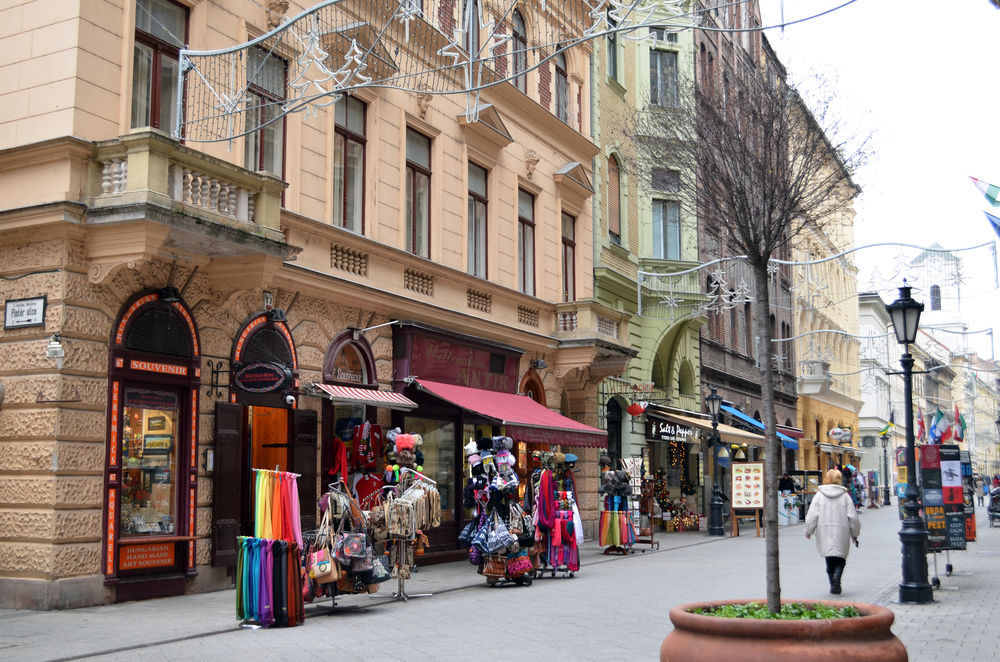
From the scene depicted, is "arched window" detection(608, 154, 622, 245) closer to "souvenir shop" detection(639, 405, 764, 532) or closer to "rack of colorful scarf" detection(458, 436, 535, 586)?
"souvenir shop" detection(639, 405, 764, 532)

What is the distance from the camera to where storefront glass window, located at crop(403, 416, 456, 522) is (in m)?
19.1

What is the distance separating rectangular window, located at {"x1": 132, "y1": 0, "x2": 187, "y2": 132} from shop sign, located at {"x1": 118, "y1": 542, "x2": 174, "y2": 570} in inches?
202

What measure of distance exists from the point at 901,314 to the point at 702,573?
550 centimetres

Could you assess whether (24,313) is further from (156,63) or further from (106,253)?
(156,63)

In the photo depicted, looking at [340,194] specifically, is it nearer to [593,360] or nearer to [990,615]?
[593,360]

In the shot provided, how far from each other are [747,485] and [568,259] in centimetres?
810

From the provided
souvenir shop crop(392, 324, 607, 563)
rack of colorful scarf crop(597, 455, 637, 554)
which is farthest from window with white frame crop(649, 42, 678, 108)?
rack of colorful scarf crop(597, 455, 637, 554)

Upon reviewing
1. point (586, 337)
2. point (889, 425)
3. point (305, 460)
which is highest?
point (586, 337)

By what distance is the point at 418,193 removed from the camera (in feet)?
62.5

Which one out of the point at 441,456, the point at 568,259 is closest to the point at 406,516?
the point at 441,456

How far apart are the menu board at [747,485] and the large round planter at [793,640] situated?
73.2 ft

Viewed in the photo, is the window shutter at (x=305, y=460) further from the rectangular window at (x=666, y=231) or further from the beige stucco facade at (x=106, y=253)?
the rectangular window at (x=666, y=231)

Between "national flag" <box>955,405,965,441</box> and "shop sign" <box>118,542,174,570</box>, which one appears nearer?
"shop sign" <box>118,542,174,570</box>

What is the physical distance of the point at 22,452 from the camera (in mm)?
11922
